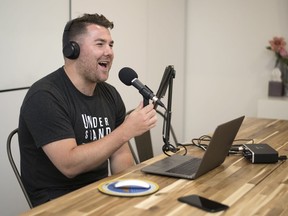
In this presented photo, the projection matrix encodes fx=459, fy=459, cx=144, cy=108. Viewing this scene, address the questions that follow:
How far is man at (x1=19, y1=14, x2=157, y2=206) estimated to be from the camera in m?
1.85

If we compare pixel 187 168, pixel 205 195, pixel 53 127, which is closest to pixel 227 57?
pixel 187 168

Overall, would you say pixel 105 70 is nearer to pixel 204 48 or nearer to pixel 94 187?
pixel 94 187

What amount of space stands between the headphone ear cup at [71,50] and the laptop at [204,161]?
2.04ft

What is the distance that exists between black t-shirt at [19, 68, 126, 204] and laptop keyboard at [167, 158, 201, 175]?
0.43 metres

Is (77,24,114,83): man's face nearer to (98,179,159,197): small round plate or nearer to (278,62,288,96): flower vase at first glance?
(98,179,159,197): small round plate

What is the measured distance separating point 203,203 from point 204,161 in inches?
11.9

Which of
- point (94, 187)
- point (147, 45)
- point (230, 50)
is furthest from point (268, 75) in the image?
point (94, 187)

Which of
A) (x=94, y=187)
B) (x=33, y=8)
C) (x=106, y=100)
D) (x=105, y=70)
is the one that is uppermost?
(x=33, y=8)

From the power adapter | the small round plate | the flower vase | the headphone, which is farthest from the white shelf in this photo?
the small round plate

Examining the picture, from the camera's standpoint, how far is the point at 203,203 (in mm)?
1454

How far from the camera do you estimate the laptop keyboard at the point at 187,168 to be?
5.93 ft

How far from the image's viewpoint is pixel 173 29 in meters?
4.57

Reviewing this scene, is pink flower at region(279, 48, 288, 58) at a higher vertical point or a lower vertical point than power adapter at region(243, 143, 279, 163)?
higher

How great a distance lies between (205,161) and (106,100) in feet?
2.38
